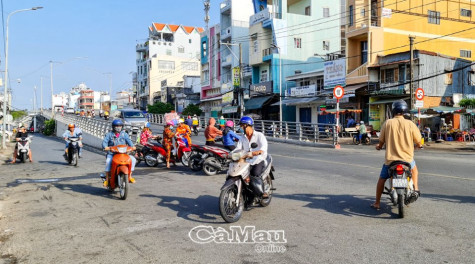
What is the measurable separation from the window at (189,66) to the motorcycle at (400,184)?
7962cm

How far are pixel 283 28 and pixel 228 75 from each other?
1330 centimetres

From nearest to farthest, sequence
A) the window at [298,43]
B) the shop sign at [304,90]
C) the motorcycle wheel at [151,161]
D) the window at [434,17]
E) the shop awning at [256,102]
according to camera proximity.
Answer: the motorcycle wheel at [151,161], the window at [434,17], the shop sign at [304,90], the shop awning at [256,102], the window at [298,43]

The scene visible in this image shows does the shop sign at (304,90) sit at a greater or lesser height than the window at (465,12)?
lesser

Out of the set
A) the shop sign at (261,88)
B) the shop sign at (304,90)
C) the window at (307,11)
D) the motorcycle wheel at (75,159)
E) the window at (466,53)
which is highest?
the window at (307,11)

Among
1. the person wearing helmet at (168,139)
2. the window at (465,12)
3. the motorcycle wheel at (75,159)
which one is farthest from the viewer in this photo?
the window at (465,12)

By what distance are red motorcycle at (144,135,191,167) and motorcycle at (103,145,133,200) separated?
4557 millimetres

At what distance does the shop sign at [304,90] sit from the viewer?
117ft

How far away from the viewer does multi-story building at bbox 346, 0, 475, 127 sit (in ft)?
97.1

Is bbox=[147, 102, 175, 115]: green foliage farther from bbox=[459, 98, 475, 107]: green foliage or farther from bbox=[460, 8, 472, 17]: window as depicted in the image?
bbox=[459, 98, 475, 107]: green foliage

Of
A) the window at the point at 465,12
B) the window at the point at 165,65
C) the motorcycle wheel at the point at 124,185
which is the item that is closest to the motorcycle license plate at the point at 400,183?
the motorcycle wheel at the point at 124,185

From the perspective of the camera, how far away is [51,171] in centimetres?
1334

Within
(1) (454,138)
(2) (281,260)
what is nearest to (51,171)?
(2) (281,260)

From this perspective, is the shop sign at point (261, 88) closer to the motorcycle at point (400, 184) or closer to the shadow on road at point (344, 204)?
the shadow on road at point (344, 204)

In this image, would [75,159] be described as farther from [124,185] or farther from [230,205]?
[230,205]
